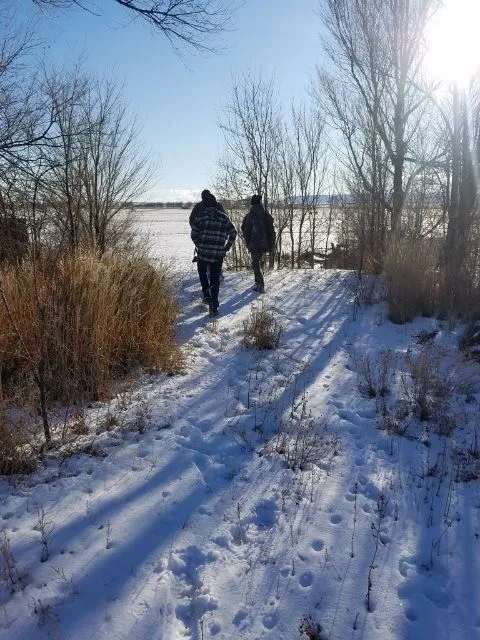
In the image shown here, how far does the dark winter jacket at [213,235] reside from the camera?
21.6 ft

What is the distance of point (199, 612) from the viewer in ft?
6.68

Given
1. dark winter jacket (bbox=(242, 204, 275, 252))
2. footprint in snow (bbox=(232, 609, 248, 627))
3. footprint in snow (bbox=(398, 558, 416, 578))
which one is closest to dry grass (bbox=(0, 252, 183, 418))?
footprint in snow (bbox=(232, 609, 248, 627))

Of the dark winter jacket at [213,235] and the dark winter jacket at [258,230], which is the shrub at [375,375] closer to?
the dark winter jacket at [213,235]

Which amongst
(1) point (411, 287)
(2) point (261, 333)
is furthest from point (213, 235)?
(1) point (411, 287)

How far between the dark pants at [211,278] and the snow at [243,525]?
2.47 metres

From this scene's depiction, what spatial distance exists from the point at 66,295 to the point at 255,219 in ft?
16.5

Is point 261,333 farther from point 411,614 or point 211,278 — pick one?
point 411,614

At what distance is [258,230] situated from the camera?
8445 millimetres

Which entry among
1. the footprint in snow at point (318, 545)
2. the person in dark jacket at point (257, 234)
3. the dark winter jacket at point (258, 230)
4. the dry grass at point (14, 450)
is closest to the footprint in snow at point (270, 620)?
the footprint in snow at point (318, 545)

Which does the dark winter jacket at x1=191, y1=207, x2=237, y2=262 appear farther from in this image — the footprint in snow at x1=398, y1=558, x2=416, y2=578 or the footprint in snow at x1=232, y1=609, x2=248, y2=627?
the footprint in snow at x1=232, y1=609, x2=248, y2=627

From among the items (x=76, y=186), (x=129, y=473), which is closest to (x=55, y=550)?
(x=129, y=473)

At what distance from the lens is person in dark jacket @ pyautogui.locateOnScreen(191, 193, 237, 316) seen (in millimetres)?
6582

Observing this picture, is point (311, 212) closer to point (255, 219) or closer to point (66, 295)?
point (255, 219)

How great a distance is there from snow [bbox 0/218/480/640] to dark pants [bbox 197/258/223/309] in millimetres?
2474
